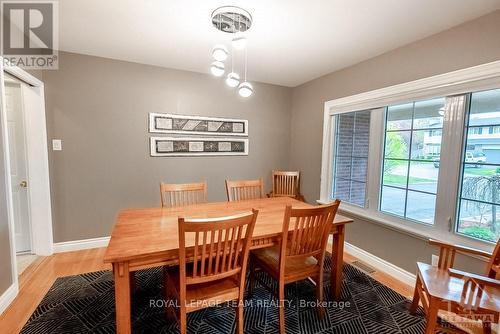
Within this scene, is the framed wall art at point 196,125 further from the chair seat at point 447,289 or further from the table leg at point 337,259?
the chair seat at point 447,289

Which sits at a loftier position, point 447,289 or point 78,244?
point 447,289

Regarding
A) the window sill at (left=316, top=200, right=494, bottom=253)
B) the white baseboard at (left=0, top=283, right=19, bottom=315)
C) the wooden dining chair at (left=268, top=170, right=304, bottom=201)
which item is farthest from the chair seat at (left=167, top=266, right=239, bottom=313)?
the wooden dining chair at (left=268, top=170, right=304, bottom=201)

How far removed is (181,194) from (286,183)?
170 centimetres

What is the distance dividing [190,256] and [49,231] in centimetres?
234

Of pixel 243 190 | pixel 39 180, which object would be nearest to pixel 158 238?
pixel 243 190

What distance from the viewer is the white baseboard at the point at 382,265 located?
2.36m

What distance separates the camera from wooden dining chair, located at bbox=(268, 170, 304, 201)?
360 cm

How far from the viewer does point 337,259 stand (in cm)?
197

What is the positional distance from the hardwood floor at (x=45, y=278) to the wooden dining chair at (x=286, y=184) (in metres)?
1.10

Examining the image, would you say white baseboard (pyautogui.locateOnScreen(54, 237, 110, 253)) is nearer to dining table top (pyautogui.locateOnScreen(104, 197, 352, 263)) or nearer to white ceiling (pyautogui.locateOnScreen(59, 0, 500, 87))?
dining table top (pyautogui.locateOnScreen(104, 197, 352, 263))

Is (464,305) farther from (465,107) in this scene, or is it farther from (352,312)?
(465,107)

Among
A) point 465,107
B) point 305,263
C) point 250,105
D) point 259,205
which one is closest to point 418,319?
point 305,263

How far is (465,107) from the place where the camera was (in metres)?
1.97

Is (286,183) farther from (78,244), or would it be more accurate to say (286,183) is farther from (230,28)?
(78,244)
